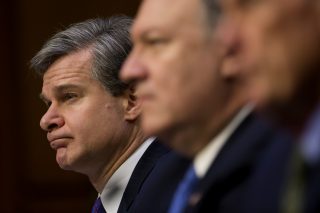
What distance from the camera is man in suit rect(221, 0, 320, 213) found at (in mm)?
1282

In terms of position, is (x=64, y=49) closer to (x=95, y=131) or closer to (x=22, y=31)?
(x=95, y=131)

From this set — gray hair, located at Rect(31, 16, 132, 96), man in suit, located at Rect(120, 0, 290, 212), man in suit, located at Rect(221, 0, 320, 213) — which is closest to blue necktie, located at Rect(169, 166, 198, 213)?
man in suit, located at Rect(120, 0, 290, 212)

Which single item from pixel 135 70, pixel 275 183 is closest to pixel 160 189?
pixel 135 70

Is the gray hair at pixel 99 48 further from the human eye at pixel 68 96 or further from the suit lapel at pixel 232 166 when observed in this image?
the suit lapel at pixel 232 166

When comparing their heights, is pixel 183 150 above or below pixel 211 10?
below

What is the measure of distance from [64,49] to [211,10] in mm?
1164

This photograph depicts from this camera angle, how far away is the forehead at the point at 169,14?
1728 mm

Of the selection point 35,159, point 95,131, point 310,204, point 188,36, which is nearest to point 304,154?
point 310,204

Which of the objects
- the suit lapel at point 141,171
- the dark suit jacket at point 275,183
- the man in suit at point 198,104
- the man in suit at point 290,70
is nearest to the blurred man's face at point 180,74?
the man in suit at point 198,104

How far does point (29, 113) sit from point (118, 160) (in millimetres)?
2308

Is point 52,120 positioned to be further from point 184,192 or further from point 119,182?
point 184,192

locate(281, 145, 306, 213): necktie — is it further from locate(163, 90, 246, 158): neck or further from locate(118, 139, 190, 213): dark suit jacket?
locate(118, 139, 190, 213): dark suit jacket

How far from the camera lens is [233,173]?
5.49 ft

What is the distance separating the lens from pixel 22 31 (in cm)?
492
